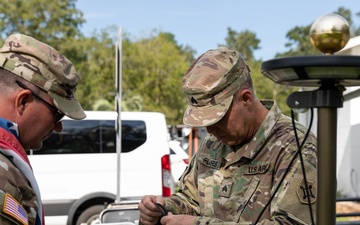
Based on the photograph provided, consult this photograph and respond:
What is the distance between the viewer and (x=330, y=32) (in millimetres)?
1327

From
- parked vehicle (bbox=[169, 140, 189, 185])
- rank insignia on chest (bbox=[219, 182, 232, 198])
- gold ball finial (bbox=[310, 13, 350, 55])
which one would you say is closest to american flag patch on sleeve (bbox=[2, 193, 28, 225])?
gold ball finial (bbox=[310, 13, 350, 55])


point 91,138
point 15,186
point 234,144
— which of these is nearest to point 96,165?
point 91,138

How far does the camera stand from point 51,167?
832 centimetres

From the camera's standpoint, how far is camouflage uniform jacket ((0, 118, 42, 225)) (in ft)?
4.75

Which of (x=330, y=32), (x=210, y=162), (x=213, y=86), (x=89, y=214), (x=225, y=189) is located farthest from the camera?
(x=89, y=214)

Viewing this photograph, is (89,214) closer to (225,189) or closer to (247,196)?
(225,189)

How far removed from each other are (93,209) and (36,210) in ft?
22.6

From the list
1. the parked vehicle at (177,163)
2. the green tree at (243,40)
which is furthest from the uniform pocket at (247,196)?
the green tree at (243,40)

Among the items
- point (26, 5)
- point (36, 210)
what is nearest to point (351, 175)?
point (36, 210)

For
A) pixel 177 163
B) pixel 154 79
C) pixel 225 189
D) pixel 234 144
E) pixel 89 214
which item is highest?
pixel 154 79

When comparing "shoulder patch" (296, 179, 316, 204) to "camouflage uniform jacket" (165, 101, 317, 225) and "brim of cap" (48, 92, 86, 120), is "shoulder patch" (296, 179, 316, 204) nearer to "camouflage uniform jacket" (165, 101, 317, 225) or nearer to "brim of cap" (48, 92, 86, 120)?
"camouflage uniform jacket" (165, 101, 317, 225)

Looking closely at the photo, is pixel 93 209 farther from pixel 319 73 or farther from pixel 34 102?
pixel 319 73

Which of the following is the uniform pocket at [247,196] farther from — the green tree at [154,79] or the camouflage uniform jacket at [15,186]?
the green tree at [154,79]

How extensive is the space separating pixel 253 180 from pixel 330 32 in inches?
36.5
